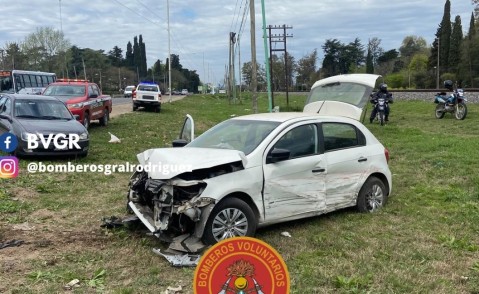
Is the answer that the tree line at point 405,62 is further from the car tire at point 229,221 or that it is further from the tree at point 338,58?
the car tire at point 229,221

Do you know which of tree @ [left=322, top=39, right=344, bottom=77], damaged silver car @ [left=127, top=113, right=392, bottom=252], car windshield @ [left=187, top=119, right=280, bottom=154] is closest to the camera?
damaged silver car @ [left=127, top=113, right=392, bottom=252]

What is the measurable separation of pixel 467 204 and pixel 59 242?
5.75m

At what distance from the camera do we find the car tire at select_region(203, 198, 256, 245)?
199 inches

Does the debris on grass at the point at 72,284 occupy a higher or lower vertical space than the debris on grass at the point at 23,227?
lower

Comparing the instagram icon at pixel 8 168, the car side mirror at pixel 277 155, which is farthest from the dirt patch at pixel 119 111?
the car side mirror at pixel 277 155

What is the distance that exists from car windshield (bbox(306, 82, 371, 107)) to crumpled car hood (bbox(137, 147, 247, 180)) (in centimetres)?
802

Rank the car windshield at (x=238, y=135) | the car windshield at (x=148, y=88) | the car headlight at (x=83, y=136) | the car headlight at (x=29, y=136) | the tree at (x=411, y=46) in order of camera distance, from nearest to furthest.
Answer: the car windshield at (x=238, y=135) → the car headlight at (x=29, y=136) → the car headlight at (x=83, y=136) → the car windshield at (x=148, y=88) → the tree at (x=411, y=46)

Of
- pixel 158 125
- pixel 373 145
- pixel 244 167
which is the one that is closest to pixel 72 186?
pixel 244 167

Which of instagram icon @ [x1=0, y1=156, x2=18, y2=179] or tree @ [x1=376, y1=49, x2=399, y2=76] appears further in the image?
tree @ [x1=376, y1=49, x2=399, y2=76]

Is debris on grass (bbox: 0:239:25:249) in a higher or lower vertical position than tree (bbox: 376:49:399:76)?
lower

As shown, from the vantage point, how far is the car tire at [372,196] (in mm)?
6699

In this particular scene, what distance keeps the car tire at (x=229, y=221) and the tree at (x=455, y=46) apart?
68135mm

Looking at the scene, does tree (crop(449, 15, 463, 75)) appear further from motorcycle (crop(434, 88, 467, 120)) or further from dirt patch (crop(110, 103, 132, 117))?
motorcycle (crop(434, 88, 467, 120))

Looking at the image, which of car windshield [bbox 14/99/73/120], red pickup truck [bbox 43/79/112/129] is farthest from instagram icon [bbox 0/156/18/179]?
red pickup truck [bbox 43/79/112/129]
